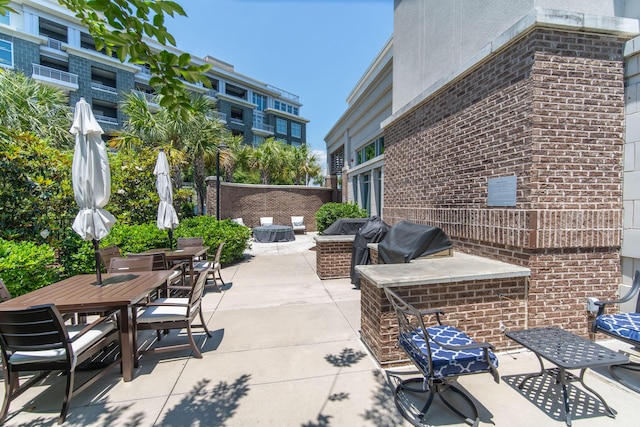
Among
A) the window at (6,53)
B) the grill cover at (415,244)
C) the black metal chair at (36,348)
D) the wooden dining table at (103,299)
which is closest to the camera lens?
the black metal chair at (36,348)

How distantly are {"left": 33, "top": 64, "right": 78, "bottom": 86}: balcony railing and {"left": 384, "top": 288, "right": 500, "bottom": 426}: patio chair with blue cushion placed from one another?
1300 inches

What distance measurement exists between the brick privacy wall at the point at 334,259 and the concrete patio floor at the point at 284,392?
3.13 meters

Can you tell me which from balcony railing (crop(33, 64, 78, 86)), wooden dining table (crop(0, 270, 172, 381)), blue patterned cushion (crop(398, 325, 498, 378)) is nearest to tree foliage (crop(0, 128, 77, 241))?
wooden dining table (crop(0, 270, 172, 381))

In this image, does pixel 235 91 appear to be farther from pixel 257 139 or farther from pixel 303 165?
pixel 303 165

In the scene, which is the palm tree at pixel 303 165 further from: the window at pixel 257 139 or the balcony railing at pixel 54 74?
the balcony railing at pixel 54 74

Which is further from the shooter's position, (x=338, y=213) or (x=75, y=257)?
(x=338, y=213)

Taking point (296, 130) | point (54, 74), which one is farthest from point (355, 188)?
point (296, 130)

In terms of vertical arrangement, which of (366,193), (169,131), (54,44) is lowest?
(366,193)

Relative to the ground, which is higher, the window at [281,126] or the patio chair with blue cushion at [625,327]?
the window at [281,126]

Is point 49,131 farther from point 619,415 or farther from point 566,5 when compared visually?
point 619,415

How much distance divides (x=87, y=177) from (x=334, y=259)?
5.54 metres

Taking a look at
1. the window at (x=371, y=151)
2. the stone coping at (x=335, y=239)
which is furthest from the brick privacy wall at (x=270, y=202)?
the stone coping at (x=335, y=239)

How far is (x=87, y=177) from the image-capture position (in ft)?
12.6

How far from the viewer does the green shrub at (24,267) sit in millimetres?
4223
